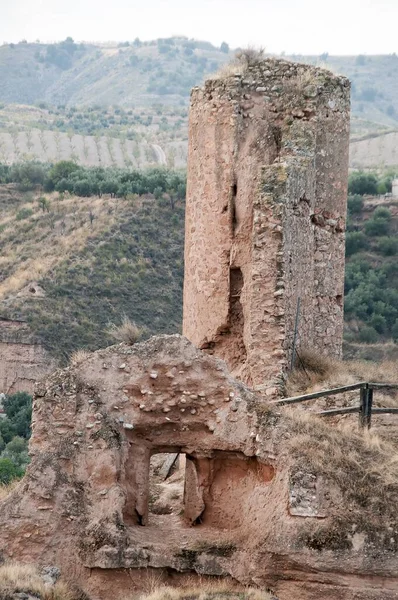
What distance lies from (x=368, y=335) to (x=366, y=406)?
33080mm

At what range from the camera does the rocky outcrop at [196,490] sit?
13633 millimetres

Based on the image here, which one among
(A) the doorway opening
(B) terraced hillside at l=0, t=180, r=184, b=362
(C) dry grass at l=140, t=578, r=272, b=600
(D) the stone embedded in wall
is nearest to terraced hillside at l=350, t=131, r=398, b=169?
(B) terraced hillside at l=0, t=180, r=184, b=362

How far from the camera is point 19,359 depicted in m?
48.6

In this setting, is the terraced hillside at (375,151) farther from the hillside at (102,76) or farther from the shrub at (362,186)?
the hillside at (102,76)

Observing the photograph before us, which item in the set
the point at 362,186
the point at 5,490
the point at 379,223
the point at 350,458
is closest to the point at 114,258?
the point at 379,223

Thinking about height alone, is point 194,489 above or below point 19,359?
above

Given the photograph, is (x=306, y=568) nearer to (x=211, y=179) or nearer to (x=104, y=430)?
(x=104, y=430)

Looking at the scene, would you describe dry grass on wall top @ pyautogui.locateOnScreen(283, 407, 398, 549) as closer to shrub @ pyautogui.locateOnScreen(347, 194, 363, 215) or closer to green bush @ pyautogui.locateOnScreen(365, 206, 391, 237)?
green bush @ pyautogui.locateOnScreen(365, 206, 391, 237)

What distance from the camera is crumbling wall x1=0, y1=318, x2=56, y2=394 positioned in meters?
47.7

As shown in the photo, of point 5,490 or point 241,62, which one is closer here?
point 5,490

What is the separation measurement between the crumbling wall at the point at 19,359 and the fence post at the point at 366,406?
3298 centimetres

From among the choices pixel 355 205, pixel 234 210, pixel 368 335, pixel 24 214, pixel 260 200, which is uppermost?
pixel 260 200

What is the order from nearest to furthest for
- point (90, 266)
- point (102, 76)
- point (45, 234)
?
point (90, 266) < point (45, 234) < point (102, 76)

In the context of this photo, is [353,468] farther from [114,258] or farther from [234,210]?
[114,258]
